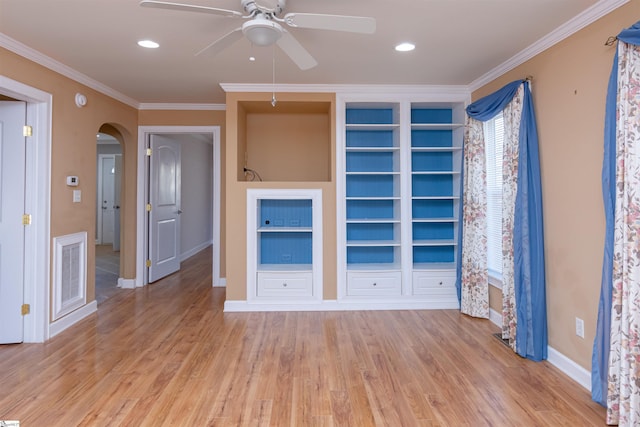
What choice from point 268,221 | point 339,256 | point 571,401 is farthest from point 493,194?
point 268,221

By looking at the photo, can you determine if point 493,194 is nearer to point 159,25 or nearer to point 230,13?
point 230,13

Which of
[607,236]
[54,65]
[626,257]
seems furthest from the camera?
[54,65]

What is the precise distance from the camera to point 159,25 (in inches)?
98.3

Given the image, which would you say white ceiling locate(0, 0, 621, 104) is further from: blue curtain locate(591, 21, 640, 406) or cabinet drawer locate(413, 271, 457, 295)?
cabinet drawer locate(413, 271, 457, 295)

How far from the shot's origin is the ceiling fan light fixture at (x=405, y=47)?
2.83 meters

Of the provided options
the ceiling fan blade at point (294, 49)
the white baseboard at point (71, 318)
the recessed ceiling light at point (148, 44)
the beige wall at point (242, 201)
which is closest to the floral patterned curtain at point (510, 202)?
the beige wall at point (242, 201)

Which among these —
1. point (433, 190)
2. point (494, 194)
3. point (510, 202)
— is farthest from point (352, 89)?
point (510, 202)

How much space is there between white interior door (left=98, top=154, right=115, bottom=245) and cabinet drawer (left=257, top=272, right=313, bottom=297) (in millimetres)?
6641

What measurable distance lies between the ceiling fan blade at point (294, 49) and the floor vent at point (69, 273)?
110 inches

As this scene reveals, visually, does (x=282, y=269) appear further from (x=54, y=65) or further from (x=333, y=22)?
(x=54, y=65)

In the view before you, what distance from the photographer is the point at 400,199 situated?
3975mm

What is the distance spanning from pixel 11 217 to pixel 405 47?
366cm

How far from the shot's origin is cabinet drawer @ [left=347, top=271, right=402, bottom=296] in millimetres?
3947

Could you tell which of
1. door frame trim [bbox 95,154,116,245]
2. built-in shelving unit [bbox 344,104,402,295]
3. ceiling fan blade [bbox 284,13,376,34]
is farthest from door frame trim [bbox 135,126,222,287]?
door frame trim [bbox 95,154,116,245]
